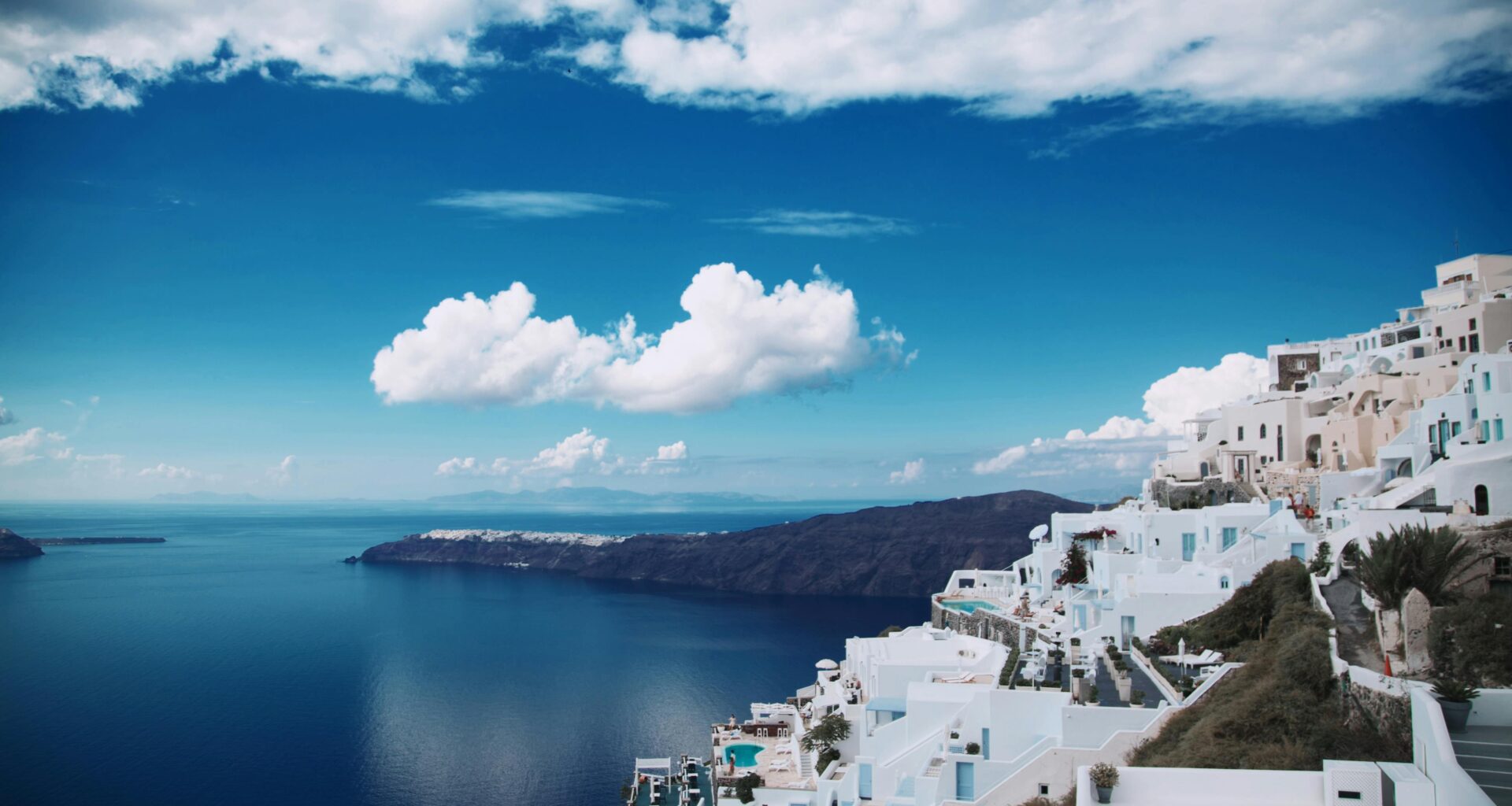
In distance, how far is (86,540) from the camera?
138875 mm

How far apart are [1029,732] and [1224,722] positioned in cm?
415

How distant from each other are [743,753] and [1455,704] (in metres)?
21.6

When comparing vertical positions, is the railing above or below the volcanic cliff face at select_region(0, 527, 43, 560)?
above

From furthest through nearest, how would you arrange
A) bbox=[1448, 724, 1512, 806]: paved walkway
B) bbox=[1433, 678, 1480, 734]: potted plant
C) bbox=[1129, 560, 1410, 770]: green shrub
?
bbox=[1129, 560, 1410, 770]: green shrub, bbox=[1433, 678, 1480, 734]: potted plant, bbox=[1448, 724, 1512, 806]: paved walkway

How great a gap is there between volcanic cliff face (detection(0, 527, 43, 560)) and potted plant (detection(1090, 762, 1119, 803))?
13191 centimetres

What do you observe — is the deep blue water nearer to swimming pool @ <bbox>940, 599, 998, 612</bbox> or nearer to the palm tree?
swimming pool @ <bbox>940, 599, 998, 612</bbox>

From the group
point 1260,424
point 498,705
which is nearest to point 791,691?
point 498,705

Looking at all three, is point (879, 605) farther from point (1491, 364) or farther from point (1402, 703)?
point (1402, 703)

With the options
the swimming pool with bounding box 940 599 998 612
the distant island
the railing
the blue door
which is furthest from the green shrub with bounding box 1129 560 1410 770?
the distant island

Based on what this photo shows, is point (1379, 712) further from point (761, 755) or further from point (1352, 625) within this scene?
point (761, 755)

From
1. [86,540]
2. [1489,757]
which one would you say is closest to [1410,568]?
[1489,757]

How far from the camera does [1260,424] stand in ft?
104

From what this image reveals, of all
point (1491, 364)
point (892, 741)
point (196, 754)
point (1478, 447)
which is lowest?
point (196, 754)

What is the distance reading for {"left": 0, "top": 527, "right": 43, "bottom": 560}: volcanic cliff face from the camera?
110 m
